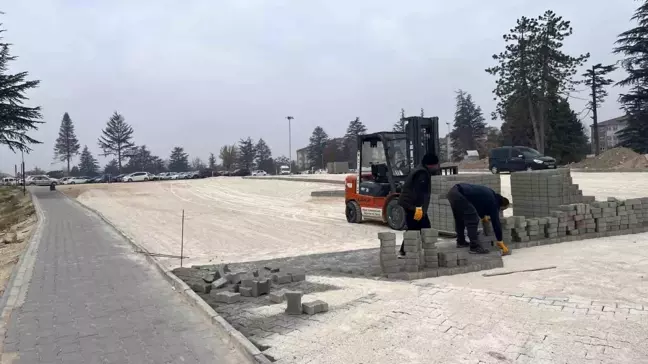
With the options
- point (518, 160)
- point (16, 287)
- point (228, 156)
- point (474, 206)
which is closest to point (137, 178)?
point (228, 156)

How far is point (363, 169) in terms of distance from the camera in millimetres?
14430

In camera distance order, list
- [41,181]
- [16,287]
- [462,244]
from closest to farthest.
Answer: [16,287] < [462,244] < [41,181]

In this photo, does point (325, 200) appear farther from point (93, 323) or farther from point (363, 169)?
point (93, 323)

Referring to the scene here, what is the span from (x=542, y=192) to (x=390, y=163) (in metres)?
3.83

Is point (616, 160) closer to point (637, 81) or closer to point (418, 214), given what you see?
point (637, 81)

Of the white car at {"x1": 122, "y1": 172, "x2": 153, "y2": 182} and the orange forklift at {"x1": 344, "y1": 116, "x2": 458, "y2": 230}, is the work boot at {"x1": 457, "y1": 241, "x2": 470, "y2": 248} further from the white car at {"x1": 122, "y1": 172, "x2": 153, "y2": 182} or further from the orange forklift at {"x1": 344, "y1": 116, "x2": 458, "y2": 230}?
the white car at {"x1": 122, "y1": 172, "x2": 153, "y2": 182}

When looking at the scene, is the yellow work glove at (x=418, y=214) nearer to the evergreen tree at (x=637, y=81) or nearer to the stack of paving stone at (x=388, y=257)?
the stack of paving stone at (x=388, y=257)

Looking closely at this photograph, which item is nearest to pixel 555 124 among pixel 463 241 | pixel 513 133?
pixel 513 133

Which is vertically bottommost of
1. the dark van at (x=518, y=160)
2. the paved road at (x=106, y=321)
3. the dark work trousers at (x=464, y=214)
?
the paved road at (x=106, y=321)

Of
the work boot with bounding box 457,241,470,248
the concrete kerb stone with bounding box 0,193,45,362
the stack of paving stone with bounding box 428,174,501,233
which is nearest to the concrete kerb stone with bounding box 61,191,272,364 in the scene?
the concrete kerb stone with bounding box 0,193,45,362

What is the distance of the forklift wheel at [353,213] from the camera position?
1476cm

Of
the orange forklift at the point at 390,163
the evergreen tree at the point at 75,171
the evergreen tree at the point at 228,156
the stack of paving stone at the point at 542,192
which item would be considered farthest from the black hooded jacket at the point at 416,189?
the evergreen tree at the point at 75,171

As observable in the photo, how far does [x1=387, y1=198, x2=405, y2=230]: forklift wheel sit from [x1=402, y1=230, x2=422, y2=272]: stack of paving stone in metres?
5.55

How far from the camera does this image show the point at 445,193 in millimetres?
11375
